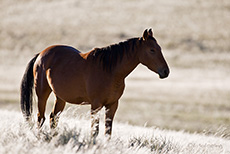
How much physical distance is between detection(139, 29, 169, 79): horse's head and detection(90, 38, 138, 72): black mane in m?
0.19

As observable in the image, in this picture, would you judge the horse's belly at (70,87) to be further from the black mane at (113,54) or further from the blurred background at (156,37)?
the blurred background at (156,37)

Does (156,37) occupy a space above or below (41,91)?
above

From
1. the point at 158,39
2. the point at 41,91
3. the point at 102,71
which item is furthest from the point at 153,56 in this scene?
the point at 158,39

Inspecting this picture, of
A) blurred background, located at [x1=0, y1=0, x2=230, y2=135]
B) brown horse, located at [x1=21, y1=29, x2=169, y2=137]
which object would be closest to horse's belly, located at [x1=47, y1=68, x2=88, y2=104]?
brown horse, located at [x1=21, y1=29, x2=169, y2=137]

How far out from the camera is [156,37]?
1900 inches

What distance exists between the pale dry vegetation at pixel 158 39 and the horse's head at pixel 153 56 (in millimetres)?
8753

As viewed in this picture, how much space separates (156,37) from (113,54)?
43115 millimetres

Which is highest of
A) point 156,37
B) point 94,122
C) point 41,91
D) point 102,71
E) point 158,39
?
point 156,37

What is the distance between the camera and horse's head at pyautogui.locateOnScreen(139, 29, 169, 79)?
547 cm

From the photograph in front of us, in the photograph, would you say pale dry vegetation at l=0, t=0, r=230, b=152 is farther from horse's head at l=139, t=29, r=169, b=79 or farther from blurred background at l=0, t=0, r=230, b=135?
horse's head at l=139, t=29, r=169, b=79

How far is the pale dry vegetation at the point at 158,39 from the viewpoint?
1895 cm

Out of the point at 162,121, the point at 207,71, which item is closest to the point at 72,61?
the point at 162,121

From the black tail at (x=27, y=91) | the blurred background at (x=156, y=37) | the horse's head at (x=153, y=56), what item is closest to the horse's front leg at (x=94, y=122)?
the horse's head at (x=153, y=56)

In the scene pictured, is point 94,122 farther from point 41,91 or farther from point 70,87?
point 41,91
